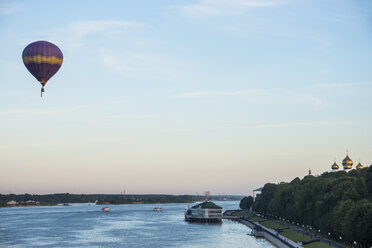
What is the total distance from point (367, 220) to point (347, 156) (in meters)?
112

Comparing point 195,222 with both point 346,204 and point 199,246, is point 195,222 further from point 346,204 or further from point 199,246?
point 346,204

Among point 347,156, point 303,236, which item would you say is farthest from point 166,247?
point 347,156

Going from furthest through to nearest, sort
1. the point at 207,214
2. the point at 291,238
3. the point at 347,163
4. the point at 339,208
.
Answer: the point at 207,214 < the point at 347,163 < the point at 291,238 < the point at 339,208

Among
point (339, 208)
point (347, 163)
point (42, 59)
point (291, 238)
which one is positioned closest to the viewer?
point (42, 59)

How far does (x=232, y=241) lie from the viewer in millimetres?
106875

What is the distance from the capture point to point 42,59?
64500mm

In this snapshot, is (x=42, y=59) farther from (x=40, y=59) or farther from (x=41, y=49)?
(x=41, y=49)

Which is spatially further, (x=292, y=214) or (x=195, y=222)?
(x=195, y=222)

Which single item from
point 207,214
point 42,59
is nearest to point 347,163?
point 207,214

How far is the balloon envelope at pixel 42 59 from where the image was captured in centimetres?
6444

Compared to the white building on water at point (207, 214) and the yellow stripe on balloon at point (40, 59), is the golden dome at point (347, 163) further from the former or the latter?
the yellow stripe on balloon at point (40, 59)

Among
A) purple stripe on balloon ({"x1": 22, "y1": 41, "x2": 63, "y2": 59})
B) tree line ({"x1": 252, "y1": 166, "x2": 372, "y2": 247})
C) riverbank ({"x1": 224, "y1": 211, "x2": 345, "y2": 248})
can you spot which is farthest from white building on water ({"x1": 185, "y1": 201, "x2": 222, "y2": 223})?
purple stripe on balloon ({"x1": 22, "y1": 41, "x2": 63, "y2": 59})

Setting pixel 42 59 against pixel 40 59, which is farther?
pixel 42 59

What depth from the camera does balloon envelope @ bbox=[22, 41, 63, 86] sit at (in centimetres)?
6444
